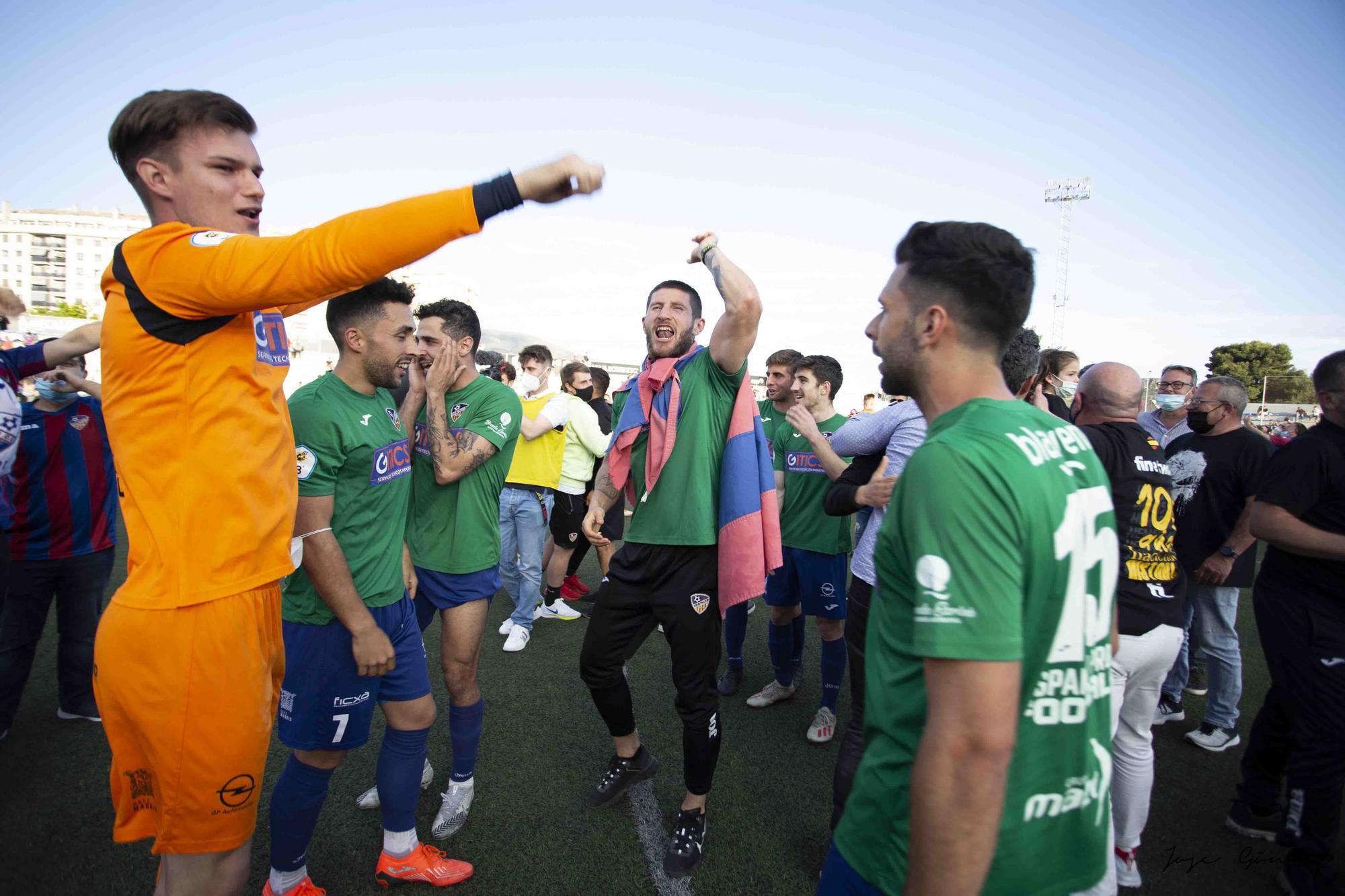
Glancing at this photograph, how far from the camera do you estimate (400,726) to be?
2648mm

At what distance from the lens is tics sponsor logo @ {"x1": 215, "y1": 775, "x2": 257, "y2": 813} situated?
1576 millimetres

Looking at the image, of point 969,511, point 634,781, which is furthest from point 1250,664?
point 969,511

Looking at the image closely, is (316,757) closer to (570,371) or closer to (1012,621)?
(1012,621)

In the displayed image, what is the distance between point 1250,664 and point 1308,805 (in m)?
3.85

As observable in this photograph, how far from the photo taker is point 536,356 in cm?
693

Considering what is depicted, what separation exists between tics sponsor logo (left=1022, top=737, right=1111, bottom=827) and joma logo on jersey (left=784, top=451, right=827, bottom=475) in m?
3.07

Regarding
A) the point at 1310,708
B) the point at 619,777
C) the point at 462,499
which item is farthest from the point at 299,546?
the point at 1310,708

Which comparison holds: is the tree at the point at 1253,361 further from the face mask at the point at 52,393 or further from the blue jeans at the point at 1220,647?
the face mask at the point at 52,393

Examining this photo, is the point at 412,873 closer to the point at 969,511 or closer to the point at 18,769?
the point at 18,769

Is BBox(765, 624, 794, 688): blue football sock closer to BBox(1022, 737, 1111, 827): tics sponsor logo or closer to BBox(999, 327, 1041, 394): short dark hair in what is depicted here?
BBox(999, 327, 1041, 394): short dark hair

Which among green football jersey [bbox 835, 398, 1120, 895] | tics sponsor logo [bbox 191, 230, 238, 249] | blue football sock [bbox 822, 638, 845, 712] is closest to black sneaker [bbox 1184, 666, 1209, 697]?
blue football sock [bbox 822, 638, 845, 712]

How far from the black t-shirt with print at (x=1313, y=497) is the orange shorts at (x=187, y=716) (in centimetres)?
404

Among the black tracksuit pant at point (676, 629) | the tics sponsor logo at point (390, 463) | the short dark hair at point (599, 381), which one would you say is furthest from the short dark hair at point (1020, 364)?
the short dark hair at point (599, 381)

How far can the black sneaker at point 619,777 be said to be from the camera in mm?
3195
